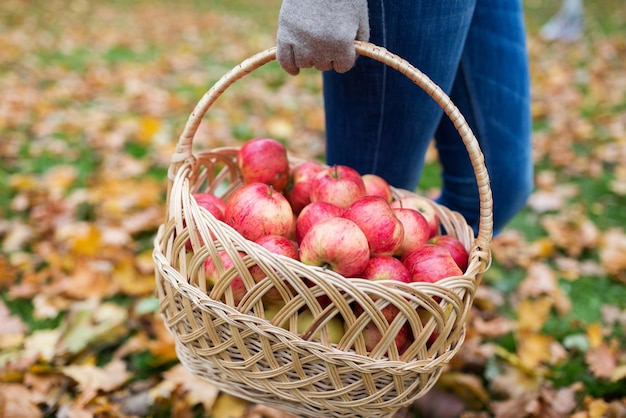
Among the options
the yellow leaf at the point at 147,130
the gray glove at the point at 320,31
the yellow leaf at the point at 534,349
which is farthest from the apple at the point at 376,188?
the yellow leaf at the point at 147,130

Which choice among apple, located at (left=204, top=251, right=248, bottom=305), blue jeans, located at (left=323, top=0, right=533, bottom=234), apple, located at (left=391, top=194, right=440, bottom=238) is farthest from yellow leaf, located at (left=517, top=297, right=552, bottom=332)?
apple, located at (left=204, top=251, right=248, bottom=305)

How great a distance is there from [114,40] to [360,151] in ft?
15.2

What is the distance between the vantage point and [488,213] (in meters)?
0.98

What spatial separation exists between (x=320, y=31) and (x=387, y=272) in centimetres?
46

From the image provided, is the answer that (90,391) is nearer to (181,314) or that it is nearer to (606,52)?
(181,314)

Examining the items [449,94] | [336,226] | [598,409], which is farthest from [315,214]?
[598,409]

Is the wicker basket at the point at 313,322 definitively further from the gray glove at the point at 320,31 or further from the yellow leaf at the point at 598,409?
the yellow leaf at the point at 598,409

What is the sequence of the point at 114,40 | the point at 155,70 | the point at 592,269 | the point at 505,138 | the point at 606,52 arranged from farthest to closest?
the point at 114,40 → the point at 606,52 → the point at 155,70 → the point at 592,269 → the point at 505,138

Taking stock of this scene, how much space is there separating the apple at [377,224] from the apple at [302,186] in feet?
0.66

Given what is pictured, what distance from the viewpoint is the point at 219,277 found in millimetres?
926

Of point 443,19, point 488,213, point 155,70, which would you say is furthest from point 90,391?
point 155,70

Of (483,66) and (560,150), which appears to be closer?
(483,66)

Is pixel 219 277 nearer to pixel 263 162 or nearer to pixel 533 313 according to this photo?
pixel 263 162

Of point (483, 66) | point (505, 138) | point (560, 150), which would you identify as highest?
point (483, 66)
